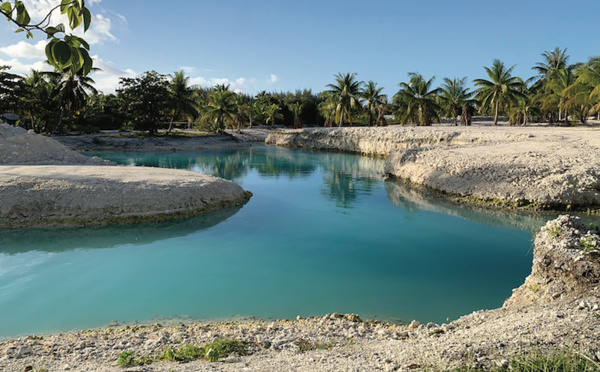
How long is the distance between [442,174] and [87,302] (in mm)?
19204

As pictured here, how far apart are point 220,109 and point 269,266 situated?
53196 mm

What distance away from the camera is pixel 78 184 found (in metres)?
15.7

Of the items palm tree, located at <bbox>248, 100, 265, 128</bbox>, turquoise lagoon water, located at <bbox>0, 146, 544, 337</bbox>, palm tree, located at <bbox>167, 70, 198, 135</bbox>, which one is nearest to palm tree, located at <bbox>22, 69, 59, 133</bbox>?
palm tree, located at <bbox>167, 70, 198, 135</bbox>

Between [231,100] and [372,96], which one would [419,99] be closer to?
[372,96]

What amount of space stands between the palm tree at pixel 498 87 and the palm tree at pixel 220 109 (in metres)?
37.5

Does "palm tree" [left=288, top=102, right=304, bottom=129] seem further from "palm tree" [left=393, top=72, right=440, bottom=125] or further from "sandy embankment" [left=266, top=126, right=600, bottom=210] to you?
"sandy embankment" [left=266, top=126, right=600, bottom=210]

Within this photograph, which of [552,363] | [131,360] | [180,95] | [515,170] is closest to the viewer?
[552,363]

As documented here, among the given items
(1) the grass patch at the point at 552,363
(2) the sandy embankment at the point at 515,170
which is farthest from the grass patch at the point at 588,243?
(2) the sandy embankment at the point at 515,170

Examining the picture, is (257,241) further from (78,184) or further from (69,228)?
(78,184)

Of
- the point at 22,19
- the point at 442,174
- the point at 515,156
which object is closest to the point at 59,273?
the point at 22,19

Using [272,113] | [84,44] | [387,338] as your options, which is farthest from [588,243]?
[272,113]

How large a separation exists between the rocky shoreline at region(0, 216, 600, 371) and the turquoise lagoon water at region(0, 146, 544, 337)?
1.07 meters

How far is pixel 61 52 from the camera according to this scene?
7.07 feet

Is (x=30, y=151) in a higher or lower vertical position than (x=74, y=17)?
lower
